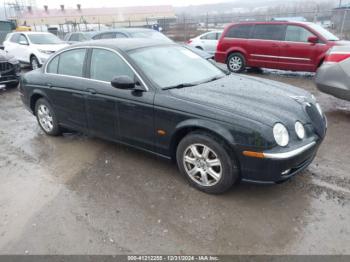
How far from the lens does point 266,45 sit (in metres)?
9.74

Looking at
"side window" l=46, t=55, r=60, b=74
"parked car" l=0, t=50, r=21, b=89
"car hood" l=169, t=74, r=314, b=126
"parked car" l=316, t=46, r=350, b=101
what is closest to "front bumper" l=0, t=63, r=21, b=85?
"parked car" l=0, t=50, r=21, b=89

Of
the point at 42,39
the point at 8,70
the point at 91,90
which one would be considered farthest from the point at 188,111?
the point at 42,39

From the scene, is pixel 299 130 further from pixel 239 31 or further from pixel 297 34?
pixel 239 31

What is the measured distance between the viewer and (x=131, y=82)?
3643 millimetres

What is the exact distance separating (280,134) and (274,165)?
312 millimetres

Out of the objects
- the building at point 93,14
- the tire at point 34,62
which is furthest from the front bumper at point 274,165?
the building at point 93,14

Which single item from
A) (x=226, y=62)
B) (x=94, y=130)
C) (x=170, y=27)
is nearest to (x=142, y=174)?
(x=94, y=130)

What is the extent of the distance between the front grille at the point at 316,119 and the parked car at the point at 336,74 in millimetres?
2237

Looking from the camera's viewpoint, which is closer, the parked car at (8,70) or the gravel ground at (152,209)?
the gravel ground at (152,209)

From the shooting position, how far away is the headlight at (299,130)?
10.3 feet

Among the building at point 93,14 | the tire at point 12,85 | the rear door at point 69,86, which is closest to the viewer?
the rear door at point 69,86

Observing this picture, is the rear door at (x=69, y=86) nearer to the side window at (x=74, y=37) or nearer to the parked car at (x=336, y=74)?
the parked car at (x=336, y=74)

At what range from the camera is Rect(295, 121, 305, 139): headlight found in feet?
10.3

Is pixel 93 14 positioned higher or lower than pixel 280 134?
higher
